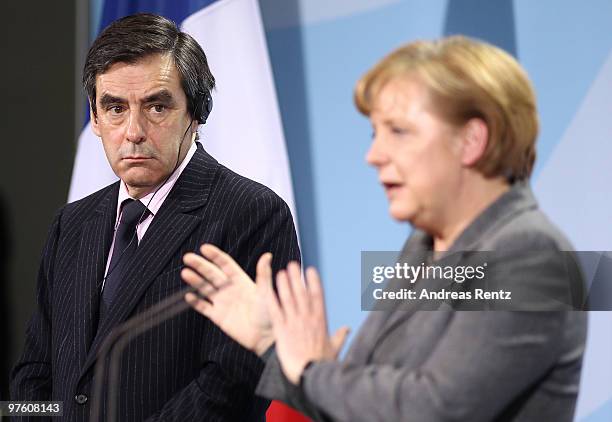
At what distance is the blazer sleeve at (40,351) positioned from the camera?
2.03 meters

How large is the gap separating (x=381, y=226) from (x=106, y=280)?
87 cm

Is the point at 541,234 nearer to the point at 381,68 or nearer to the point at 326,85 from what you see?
the point at 381,68

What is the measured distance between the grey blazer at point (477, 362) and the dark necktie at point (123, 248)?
0.70m

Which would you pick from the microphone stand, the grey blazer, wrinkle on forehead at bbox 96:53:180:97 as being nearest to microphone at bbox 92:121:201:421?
the microphone stand

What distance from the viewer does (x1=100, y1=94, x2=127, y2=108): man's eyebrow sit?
1951 mm

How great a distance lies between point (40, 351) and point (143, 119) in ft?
1.81

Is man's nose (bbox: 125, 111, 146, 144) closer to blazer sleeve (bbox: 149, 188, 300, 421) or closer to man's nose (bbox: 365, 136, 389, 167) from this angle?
blazer sleeve (bbox: 149, 188, 300, 421)

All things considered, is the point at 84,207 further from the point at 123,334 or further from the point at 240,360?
the point at 240,360

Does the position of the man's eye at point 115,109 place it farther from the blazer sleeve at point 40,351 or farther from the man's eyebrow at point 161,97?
the blazer sleeve at point 40,351

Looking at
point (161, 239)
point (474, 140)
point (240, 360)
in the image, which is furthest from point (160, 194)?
point (474, 140)

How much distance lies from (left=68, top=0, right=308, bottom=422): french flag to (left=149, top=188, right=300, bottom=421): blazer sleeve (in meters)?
0.65

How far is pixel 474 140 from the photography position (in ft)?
4.08

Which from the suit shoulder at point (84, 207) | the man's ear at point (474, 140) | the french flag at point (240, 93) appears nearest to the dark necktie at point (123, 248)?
the suit shoulder at point (84, 207)

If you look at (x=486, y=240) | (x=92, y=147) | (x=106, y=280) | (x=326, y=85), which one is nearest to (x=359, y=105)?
(x=486, y=240)
